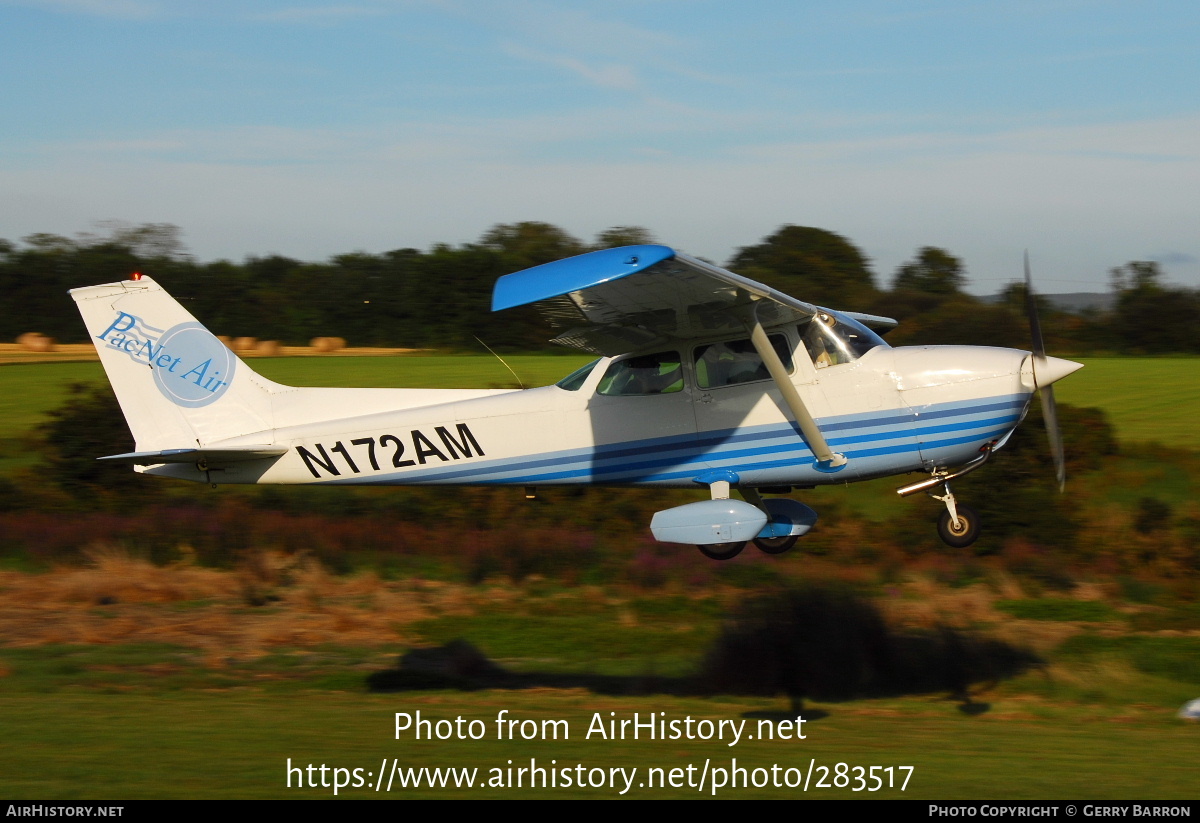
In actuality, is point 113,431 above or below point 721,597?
above

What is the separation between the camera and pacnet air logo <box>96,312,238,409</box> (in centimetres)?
1150

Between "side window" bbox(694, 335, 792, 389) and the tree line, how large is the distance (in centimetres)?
2251

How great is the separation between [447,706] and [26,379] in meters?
24.0

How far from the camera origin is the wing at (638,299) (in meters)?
7.55

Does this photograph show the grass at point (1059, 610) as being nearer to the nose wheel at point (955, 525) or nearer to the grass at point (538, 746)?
the grass at point (538, 746)

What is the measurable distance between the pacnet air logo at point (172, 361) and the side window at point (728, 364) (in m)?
4.88

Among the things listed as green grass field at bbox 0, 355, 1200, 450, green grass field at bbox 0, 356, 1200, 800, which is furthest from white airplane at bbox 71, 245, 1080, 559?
green grass field at bbox 0, 355, 1200, 450

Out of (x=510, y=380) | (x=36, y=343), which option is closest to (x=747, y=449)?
(x=510, y=380)

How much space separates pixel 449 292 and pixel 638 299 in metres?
30.6

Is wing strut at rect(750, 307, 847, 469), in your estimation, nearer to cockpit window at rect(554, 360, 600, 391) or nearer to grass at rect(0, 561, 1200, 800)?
cockpit window at rect(554, 360, 600, 391)

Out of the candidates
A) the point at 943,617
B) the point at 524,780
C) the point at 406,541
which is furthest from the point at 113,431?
the point at 524,780
